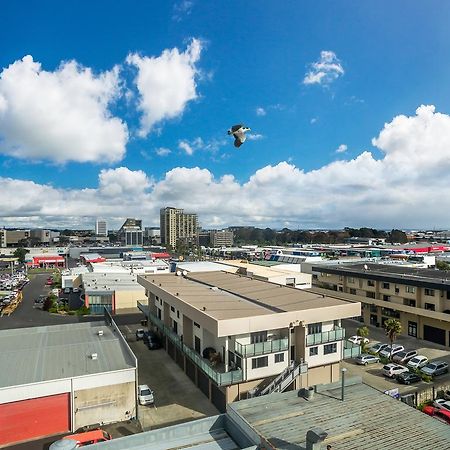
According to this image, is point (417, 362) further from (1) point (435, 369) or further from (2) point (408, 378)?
(2) point (408, 378)

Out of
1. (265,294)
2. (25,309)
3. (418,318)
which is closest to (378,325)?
(418,318)

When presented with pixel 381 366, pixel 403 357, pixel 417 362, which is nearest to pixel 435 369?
pixel 417 362

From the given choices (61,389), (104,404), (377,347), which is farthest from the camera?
(377,347)

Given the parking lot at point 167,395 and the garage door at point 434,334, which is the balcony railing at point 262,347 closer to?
the parking lot at point 167,395

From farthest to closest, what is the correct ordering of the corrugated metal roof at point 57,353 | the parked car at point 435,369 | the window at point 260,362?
the parked car at point 435,369 < the window at point 260,362 < the corrugated metal roof at point 57,353

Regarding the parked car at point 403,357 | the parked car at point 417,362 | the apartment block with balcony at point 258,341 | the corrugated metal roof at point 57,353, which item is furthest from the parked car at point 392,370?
the corrugated metal roof at point 57,353

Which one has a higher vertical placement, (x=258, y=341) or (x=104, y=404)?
(x=258, y=341)
